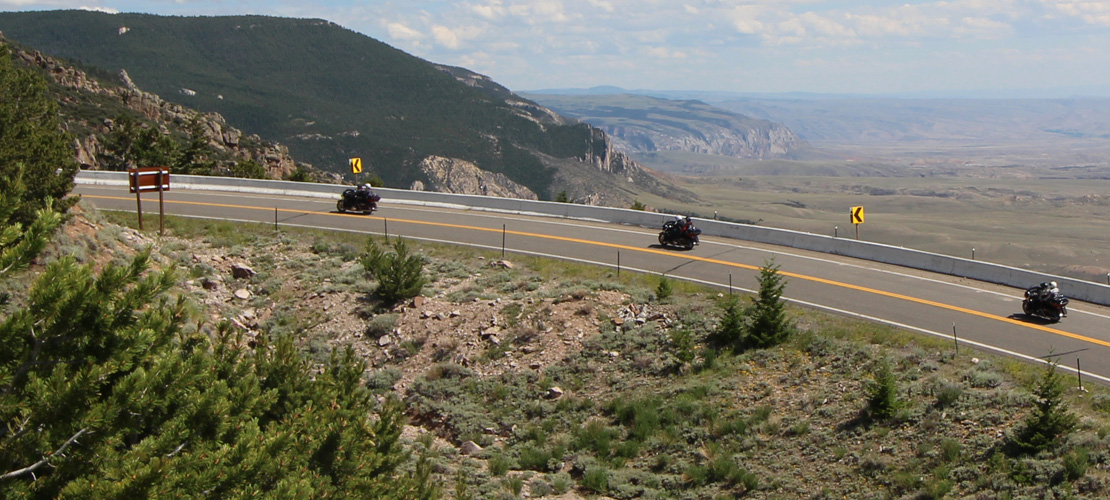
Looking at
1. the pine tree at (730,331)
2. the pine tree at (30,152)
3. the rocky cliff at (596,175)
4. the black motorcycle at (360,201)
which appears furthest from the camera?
the rocky cliff at (596,175)

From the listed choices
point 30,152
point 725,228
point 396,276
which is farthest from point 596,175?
point 30,152

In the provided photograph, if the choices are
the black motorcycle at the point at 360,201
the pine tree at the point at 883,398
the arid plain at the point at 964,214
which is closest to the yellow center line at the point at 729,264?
the black motorcycle at the point at 360,201

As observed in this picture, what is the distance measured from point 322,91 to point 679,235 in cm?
14248

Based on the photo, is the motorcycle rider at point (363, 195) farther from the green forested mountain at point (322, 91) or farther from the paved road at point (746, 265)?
the green forested mountain at point (322, 91)

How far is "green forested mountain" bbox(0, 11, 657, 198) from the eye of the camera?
423 feet

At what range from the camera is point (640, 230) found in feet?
109

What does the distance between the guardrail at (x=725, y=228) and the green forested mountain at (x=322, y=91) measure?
73.7 metres

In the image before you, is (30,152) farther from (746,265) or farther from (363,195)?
(746,265)

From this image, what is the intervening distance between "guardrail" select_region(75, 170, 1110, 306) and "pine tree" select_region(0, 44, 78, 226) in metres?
17.9

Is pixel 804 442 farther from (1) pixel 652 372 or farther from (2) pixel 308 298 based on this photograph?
(2) pixel 308 298

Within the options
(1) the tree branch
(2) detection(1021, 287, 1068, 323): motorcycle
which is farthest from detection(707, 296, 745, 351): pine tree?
(1) the tree branch

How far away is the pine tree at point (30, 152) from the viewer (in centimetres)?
1856

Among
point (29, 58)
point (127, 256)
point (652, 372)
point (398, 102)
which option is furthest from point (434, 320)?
point (398, 102)

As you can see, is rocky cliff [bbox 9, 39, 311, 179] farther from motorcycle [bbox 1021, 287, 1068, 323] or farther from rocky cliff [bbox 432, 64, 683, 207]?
motorcycle [bbox 1021, 287, 1068, 323]
